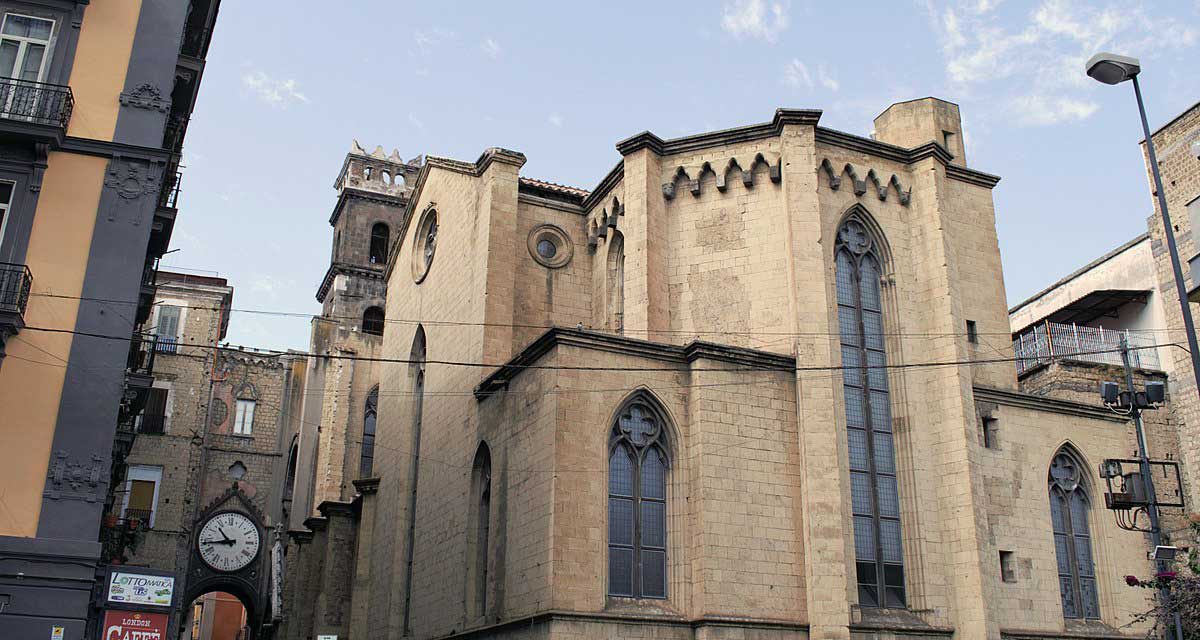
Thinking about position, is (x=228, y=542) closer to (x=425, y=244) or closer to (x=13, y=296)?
(x=425, y=244)

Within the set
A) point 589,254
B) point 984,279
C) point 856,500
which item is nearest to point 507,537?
point 856,500

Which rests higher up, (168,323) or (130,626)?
(168,323)

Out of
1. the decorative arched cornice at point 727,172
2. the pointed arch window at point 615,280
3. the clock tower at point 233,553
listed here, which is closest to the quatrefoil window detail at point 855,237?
the decorative arched cornice at point 727,172

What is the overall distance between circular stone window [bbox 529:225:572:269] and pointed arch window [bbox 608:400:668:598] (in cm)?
658

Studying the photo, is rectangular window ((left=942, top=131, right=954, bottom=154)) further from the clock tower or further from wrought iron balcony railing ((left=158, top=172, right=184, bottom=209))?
the clock tower

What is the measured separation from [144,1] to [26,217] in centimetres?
408

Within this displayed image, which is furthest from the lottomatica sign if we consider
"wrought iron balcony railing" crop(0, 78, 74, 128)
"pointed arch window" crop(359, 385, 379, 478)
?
"pointed arch window" crop(359, 385, 379, 478)

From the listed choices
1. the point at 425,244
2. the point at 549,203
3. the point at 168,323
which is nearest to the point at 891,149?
the point at 549,203

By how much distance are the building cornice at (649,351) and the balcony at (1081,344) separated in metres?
11.2

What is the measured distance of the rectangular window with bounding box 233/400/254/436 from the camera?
40531 millimetres

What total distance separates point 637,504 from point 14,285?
33.6ft

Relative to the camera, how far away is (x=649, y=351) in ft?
62.1

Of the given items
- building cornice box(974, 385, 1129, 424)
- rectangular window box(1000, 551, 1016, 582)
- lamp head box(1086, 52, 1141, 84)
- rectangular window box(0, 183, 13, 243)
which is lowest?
rectangular window box(1000, 551, 1016, 582)

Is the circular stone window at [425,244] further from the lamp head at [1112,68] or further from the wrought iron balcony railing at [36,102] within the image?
the lamp head at [1112,68]
